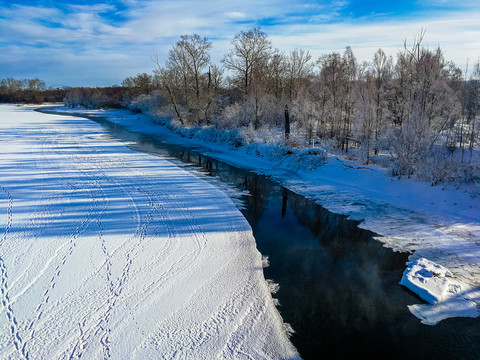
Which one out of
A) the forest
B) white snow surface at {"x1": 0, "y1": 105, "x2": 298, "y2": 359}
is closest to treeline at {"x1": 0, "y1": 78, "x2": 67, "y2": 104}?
the forest

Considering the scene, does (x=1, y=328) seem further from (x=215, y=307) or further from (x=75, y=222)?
(x=75, y=222)

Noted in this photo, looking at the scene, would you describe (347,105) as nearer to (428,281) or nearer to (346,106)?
(346,106)

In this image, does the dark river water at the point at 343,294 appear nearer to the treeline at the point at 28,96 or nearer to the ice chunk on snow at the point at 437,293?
the ice chunk on snow at the point at 437,293

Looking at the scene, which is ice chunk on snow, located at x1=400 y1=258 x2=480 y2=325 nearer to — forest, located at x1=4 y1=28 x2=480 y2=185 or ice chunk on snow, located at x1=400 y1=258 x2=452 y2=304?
ice chunk on snow, located at x1=400 y1=258 x2=452 y2=304

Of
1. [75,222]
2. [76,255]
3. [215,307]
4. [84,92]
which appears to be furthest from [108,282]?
[84,92]

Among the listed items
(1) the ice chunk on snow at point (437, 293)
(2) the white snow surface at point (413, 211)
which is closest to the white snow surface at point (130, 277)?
(1) the ice chunk on snow at point (437, 293)

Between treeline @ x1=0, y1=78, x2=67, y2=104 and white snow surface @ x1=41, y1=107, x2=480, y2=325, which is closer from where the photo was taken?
white snow surface @ x1=41, y1=107, x2=480, y2=325
